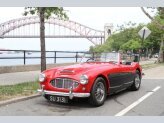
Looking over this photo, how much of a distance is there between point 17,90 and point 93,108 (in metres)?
2.85

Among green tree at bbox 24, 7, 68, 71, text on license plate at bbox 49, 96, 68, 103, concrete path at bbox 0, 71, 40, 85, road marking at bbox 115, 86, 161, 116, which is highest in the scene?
green tree at bbox 24, 7, 68, 71

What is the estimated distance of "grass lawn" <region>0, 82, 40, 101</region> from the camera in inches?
393

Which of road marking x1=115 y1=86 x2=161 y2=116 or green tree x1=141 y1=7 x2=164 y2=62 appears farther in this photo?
green tree x1=141 y1=7 x2=164 y2=62

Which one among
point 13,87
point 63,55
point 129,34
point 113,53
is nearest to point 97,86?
point 113,53

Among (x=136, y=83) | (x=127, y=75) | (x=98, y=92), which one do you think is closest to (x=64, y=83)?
(x=98, y=92)

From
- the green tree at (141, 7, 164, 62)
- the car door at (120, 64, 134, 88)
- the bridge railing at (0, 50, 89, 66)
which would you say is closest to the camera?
the car door at (120, 64, 134, 88)

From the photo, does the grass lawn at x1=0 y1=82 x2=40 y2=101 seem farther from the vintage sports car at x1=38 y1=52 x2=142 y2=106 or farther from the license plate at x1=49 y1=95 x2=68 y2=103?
the license plate at x1=49 y1=95 x2=68 y2=103

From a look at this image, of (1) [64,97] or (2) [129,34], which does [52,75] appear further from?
(2) [129,34]

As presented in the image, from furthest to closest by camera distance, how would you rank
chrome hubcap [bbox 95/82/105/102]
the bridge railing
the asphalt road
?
1. the bridge railing
2. chrome hubcap [bbox 95/82/105/102]
3. the asphalt road

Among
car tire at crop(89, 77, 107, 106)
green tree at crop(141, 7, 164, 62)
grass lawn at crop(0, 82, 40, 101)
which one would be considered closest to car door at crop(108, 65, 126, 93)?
car tire at crop(89, 77, 107, 106)

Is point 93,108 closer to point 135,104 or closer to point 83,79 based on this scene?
point 83,79

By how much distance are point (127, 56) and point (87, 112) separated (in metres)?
4.06

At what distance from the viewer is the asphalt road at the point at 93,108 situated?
27.1 feet

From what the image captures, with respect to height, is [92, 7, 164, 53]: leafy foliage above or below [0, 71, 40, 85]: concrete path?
above
